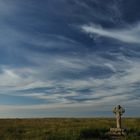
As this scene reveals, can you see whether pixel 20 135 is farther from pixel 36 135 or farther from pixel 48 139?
pixel 48 139

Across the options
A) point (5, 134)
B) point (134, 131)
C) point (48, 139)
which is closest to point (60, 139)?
point (48, 139)

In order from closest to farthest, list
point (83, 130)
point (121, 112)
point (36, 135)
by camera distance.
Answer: point (36, 135) < point (83, 130) < point (121, 112)

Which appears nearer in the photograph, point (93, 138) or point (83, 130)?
point (93, 138)

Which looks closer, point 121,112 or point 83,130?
point 83,130

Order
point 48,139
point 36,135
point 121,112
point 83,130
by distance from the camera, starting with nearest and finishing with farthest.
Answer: point 48,139
point 36,135
point 83,130
point 121,112

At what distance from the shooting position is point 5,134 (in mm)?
31641

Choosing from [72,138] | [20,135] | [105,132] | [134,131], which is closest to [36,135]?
[20,135]

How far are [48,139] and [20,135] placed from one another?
13.7 ft

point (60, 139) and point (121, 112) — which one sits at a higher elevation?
point (121, 112)

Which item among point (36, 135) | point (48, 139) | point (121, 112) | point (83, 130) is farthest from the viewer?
point (121, 112)

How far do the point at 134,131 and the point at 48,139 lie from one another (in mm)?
10266

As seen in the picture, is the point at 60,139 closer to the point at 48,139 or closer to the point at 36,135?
the point at 48,139

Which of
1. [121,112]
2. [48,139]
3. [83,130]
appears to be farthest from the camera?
[121,112]

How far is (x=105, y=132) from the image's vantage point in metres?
34.5
